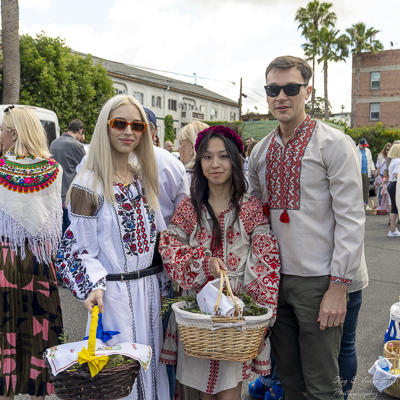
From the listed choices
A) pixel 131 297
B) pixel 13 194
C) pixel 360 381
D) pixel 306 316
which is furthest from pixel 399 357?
pixel 13 194

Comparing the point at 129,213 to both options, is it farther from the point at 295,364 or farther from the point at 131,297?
the point at 295,364

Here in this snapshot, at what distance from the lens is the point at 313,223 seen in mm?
2375

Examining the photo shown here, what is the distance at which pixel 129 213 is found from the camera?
2.39m

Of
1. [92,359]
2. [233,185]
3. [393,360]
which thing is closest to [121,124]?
[233,185]

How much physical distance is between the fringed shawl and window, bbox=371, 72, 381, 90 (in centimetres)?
3830

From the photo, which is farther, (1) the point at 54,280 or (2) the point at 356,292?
(1) the point at 54,280

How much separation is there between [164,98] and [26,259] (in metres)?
43.8

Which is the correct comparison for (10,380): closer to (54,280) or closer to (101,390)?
(54,280)

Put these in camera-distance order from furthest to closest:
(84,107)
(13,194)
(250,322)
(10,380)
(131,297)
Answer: (84,107) < (13,194) < (10,380) < (131,297) < (250,322)

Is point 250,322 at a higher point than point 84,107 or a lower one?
lower

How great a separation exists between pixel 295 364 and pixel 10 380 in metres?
1.93

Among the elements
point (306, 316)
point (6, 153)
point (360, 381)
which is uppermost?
point (6, 153)

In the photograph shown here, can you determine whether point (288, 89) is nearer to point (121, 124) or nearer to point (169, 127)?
point (121, 124)

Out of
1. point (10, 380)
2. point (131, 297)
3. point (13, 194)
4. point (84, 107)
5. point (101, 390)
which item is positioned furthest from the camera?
point (84, 107)
